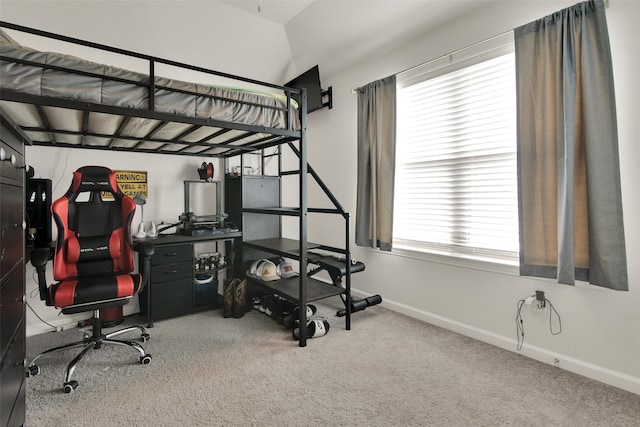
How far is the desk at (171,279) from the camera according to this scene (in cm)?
290

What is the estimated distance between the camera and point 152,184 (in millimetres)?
3340

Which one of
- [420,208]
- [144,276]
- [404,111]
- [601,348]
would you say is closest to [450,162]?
[420,208]

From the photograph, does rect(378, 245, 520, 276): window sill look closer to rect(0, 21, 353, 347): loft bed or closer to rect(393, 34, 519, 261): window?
rect(393, 34, 519, 261): window

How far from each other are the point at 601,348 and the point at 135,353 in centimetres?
321

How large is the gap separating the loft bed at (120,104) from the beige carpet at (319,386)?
1.64 m

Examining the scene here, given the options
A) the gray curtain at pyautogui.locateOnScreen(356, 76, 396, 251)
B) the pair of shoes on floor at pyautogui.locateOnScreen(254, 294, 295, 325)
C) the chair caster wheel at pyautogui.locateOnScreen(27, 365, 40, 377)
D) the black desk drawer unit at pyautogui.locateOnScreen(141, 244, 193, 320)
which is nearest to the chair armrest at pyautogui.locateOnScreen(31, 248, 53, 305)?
the chair caster wheel at pyautogui.locateOnScreen(27, 365, 40, 377)

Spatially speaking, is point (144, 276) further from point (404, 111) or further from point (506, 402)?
point (404, 111)

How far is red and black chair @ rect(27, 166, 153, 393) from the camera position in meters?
2.01

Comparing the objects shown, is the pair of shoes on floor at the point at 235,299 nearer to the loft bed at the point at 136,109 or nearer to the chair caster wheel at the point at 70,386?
the loft bed at the point at 136,109

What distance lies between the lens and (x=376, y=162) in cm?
329

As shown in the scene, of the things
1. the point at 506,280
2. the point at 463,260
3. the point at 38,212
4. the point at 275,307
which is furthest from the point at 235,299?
the point at 506,280

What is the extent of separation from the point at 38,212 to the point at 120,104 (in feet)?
5.17

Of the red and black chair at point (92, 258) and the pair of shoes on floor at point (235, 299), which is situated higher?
the red and black chair at point (92, 258)

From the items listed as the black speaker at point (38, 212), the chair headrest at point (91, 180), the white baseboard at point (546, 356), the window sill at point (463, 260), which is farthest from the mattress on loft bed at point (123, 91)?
the white baseboard at point (546, 356)
